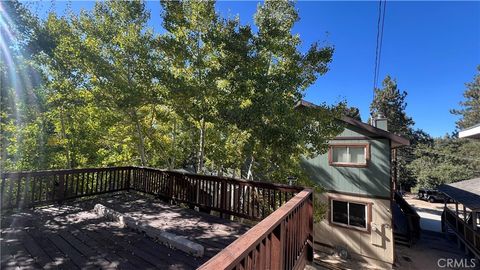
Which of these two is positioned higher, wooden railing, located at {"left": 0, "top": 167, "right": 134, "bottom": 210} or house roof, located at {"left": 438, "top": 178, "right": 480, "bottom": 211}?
wooden railing, located at {"left": 0, "top": 167, "right": 134, "bottom": 210}

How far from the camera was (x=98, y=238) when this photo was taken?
3.68 metres

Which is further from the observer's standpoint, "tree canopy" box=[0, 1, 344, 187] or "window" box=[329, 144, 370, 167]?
"window" box=[329, 144, 370, 167]

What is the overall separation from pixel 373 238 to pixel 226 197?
25.6ft

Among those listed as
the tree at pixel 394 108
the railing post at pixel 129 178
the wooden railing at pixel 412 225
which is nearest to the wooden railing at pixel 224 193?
the railing post at pixel 129 178

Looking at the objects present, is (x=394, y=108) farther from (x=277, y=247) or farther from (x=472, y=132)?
(x=277, y=247)

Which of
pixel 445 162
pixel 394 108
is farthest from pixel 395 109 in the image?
pixel 445 162

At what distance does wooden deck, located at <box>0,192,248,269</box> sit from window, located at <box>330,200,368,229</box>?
7624 millimetres

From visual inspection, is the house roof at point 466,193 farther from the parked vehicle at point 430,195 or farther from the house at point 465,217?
the parked vehicle at point 430,195

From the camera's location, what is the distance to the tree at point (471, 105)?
30328mm

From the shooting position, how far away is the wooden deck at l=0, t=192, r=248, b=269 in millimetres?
2965

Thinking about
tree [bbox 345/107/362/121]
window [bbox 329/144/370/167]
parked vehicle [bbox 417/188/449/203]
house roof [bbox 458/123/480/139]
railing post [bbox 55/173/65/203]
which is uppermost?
tree [bbox 345/107/362/121]

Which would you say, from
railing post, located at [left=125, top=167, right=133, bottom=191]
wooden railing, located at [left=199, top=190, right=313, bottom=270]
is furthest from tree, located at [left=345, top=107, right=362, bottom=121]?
wooden railing, located at [left=199, top=190, right=313, bottom=270]

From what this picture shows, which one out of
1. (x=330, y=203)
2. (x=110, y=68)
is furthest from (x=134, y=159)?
(x=330, y=203)

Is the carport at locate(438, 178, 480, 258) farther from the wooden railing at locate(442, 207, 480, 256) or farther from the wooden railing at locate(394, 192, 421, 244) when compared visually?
the wooden railing at locate(394, 192, 421, 244)
